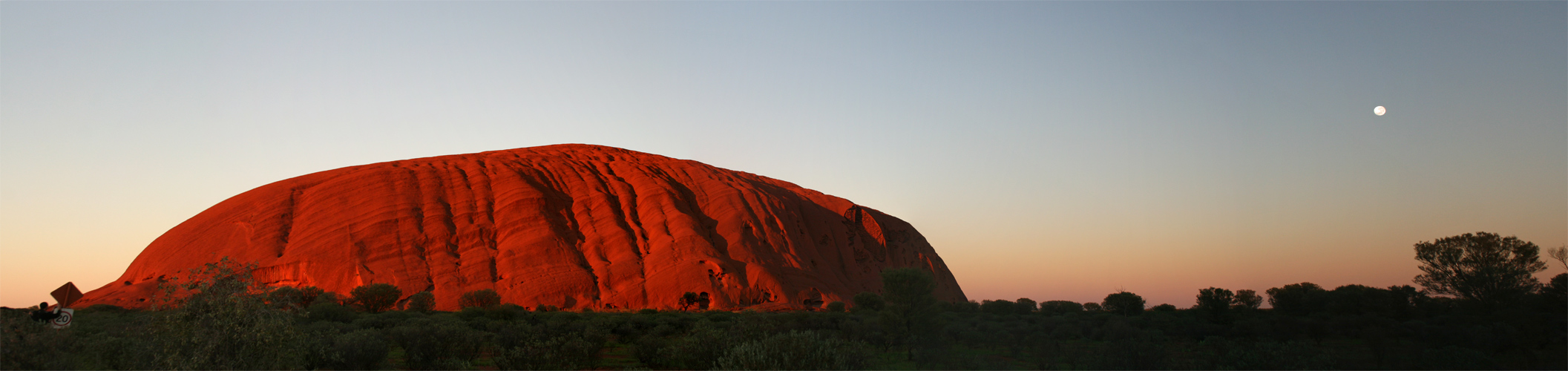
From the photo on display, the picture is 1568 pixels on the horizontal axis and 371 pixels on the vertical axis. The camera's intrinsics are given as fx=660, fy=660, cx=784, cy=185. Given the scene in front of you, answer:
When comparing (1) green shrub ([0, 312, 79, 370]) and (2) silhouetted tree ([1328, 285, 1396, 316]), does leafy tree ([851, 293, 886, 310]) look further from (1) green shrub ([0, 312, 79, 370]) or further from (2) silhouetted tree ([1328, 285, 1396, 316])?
(1) green shrub ([0, 312, 79, 370])

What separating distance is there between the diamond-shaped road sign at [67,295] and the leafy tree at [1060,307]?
147 feet

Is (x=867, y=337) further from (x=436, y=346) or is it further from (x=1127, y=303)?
(x=1127, y=303)

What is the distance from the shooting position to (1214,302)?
32156 mm

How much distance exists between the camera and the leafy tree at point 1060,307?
45312 millimetres

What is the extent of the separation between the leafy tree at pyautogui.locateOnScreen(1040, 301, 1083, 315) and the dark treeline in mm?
11223

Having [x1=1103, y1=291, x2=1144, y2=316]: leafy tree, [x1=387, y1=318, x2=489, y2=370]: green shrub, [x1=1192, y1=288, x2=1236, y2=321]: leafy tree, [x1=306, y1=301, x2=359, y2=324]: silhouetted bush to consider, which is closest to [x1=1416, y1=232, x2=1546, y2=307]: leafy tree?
[x1=1192, y1=288, x2=1236, y2=321]: leafy tree

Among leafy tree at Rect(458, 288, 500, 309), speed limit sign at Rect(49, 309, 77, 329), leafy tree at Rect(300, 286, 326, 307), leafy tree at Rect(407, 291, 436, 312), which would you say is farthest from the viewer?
leafy tree at Rect(458, 288, 500, 309)

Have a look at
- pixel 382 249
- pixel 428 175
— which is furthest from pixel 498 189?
pixel 382 249

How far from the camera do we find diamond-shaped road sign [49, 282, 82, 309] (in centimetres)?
941

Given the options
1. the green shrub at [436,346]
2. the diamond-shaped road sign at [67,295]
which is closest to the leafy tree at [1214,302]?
the green shrub at [436,346]

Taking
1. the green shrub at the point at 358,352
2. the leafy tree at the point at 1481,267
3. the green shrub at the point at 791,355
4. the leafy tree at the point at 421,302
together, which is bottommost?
the green shrub at the point at 358,352

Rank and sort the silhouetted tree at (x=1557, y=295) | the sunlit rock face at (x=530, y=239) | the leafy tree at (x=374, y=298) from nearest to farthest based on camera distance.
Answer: the silhouetted tree at (x=1557, y=295), the leafy tree at (x=374, y=298), the sunlit rock face at (x=530, y=239)

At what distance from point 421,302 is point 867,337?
27.6 meters

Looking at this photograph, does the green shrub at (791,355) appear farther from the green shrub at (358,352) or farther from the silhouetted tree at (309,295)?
the silhouetted tree at (309,295)
